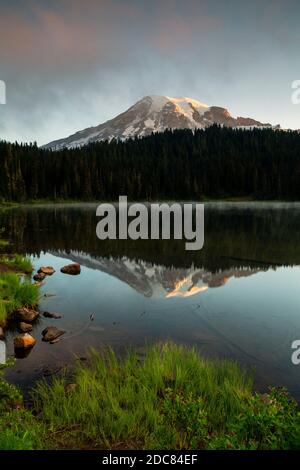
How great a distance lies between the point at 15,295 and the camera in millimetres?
17281

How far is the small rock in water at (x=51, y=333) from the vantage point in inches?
538

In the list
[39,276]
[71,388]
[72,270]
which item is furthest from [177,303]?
[39,276]

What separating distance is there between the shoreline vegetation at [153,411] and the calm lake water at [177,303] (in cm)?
187

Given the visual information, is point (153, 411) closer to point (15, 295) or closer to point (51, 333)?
point (51, 333)

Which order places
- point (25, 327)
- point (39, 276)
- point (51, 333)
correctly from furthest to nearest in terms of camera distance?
point (39, 276)
point (25, 327)
point (51, 333)

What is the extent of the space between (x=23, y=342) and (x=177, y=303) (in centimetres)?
803

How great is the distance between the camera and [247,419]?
679cm

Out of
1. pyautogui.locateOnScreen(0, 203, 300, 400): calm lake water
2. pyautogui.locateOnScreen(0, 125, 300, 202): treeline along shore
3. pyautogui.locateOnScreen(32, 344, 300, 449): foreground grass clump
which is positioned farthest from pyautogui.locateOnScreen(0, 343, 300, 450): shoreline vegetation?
pyautogui.locateOnScreen(0, 125, 300, 202): treeline along shore

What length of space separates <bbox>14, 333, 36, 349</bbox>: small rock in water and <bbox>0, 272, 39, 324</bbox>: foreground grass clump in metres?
2.68

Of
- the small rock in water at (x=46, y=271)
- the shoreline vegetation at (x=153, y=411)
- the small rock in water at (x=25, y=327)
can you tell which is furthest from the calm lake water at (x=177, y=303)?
the shoreline vegetation at (x=153, y=411)

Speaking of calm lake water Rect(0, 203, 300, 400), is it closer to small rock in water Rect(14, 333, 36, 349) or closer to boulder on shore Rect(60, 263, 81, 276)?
small rock in water Rect(14, 333, 36, 349)

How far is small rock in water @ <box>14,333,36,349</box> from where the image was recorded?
12773 millimetres

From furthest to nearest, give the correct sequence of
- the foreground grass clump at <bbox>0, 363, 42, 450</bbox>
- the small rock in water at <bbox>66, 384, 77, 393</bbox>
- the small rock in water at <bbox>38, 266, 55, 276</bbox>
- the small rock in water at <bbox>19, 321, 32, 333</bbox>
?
the small rock in water at <bbox>38, 266, 55, 276</bbox>
the small rock in water at <bbox>19, 321, 32, 333</bbox>
the small rock in water at <bbox>66, 384, 77, 393</bbox>
the foreground grass clump at <bbox>0, 363, 42, 450</bbox>

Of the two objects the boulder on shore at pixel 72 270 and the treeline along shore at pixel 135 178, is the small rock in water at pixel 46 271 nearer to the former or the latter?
the boulder on shore at pixel 72 270
